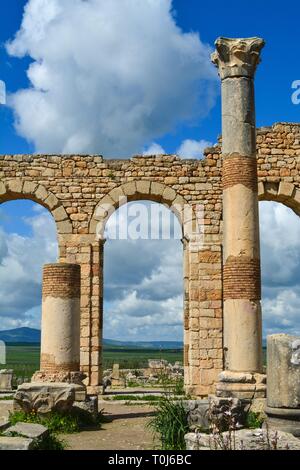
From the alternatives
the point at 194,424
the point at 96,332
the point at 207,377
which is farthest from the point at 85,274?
the point at 194,424

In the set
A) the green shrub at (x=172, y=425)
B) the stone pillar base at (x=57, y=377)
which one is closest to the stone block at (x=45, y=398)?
the stone pillar base at (x=57, y=377)

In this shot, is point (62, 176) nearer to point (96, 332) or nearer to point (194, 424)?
point (96, 332)

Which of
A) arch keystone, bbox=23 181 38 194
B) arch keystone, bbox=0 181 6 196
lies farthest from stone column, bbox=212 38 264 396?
arch keystone, bbox=0 181 6 196

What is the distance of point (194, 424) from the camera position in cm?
891

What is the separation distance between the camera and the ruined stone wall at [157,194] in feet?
55.4

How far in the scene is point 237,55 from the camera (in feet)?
39.3

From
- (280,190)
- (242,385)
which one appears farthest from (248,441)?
(280,190)

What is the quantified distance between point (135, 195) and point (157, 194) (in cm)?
62

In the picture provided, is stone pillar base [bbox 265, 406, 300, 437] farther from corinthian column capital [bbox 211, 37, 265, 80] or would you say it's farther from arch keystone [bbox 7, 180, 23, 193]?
arch keystone [bbox 7, 180, 23, 193]

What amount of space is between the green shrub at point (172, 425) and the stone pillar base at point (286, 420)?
3.91 ft

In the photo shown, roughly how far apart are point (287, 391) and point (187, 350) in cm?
894

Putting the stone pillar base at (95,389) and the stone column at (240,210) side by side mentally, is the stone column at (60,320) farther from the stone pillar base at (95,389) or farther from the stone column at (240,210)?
the stone pillar base at (95,389)

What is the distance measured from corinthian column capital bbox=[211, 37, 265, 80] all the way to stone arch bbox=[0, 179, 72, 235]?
6865 millimetres
